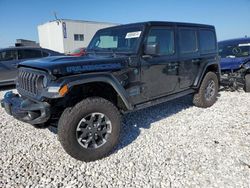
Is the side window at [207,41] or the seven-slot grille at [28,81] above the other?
the side window at [207,41]

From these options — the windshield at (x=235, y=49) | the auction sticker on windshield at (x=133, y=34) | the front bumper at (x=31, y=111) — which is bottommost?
the front bumper at (x=31, y=111)

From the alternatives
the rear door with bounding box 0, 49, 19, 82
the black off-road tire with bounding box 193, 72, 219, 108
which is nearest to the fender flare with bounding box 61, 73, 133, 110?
the black off-road tire with bounding box 193, 72, 219, 108

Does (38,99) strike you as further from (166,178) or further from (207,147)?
(207,147)

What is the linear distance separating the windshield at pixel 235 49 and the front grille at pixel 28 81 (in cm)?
644

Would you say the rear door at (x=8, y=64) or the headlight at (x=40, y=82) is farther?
the rear door at (x=8, y=64)

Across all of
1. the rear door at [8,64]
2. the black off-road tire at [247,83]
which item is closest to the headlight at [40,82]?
the rear door at [8,64]

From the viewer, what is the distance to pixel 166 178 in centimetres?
279

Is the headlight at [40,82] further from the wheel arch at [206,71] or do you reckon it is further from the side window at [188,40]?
the wheel arch at [206,71]

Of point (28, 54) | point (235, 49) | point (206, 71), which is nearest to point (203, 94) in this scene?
point (206, 71)

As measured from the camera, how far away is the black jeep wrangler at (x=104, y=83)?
295 cm

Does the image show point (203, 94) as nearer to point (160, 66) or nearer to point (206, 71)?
point (206, 71)

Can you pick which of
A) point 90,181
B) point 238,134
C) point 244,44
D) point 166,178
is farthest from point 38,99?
point 244,44

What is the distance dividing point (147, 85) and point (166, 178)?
1597 millimetres

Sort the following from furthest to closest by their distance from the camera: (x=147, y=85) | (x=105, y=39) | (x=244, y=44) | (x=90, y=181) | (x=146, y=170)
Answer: (x=244, y=44), (x=105, y=39), (x=147, y=85), (x=146, y=170), (x=90, y=181)
